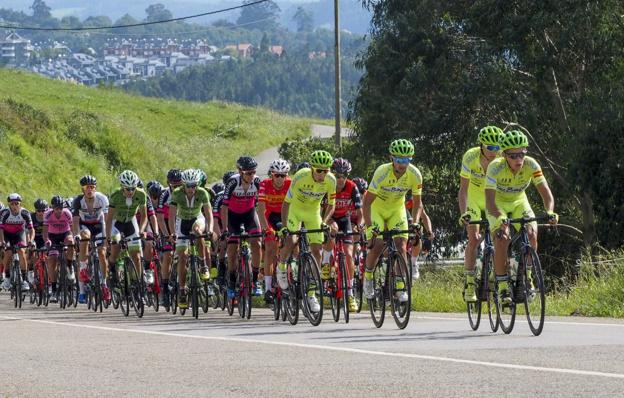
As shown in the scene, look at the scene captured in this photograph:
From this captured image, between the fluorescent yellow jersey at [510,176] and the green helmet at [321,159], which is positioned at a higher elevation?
the green helmet at [321,159]

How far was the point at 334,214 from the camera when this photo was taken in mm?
18625

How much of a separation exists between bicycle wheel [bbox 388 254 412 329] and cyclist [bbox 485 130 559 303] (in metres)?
1.41

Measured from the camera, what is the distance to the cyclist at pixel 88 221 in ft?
71.0

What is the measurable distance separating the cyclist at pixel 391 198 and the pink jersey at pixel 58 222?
10.1 metres

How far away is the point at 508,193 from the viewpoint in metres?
13.6

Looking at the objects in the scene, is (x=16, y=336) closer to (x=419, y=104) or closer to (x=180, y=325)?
(x=180, y=325)

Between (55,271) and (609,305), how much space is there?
11.4 meters

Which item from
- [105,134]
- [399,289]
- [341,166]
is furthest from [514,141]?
[105,134]

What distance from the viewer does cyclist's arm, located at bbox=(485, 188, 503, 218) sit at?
13.3 meters

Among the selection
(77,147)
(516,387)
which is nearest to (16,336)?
(516,387)

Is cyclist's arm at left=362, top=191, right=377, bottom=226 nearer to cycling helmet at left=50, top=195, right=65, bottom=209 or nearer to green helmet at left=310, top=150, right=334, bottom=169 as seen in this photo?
green helmet at left=310, top=150, right=334, bottom=169

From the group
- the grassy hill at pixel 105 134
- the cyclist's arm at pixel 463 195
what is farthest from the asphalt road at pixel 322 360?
the grassy hill at pixel 105 134

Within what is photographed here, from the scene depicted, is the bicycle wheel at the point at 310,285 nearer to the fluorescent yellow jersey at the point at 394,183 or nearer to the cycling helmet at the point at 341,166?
the fluorescent yellow jersey at the point at 394,183

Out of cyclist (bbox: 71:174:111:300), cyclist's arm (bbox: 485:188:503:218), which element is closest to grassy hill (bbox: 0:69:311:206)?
cyclist (bbox: 71:174:111:300)
